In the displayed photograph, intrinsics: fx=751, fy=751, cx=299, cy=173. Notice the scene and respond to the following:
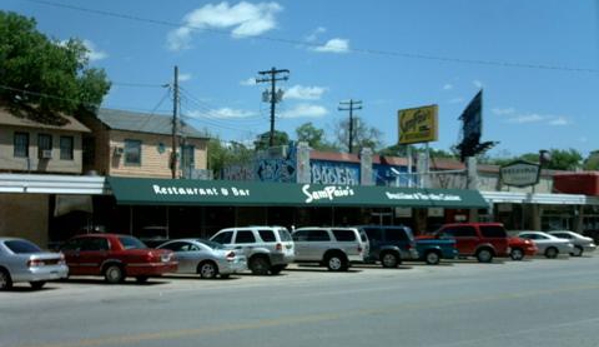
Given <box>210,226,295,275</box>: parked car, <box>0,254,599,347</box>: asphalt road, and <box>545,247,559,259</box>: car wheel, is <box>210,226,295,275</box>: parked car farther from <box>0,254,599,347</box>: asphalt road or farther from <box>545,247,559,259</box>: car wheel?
<box>545,247,559,259</box>: car wheel

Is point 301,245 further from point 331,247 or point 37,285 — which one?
Result: point 37,285

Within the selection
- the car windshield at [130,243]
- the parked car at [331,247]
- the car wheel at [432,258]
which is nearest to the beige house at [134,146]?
the parked car at [331,247]

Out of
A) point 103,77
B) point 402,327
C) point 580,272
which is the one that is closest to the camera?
point 402,327

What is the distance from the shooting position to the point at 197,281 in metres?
24.2

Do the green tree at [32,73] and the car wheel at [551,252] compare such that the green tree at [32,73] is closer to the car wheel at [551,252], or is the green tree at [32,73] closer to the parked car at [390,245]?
the parked car at [390,245]

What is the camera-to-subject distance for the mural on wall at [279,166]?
44812 mm

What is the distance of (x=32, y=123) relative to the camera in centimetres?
4516

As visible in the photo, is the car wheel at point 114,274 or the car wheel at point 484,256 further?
the car wheel at point 484,256

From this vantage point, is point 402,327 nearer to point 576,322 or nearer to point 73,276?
point 576,322

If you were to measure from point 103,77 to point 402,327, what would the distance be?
4400cm

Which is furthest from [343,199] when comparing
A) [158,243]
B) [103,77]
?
[103,77]

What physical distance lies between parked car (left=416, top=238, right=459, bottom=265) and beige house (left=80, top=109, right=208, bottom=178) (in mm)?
21617

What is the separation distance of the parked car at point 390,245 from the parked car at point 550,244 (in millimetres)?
11516

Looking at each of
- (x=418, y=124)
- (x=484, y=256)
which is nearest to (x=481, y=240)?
(x=484, y=256)
